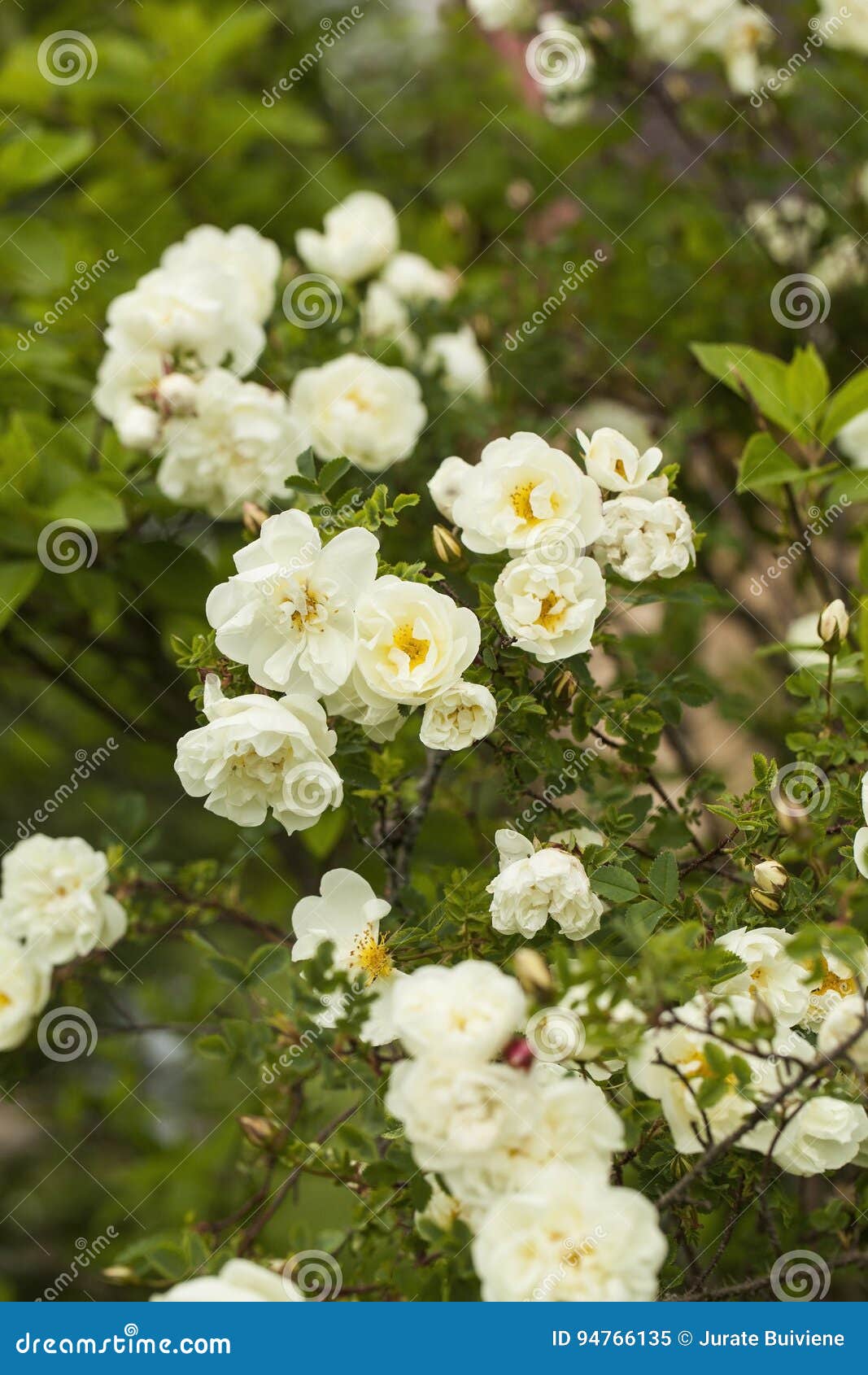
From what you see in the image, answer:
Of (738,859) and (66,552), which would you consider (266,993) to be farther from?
(66,552)

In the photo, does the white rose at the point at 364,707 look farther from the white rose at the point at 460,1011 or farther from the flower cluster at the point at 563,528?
the white rose at the point at 460,1011

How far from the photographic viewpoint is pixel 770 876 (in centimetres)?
103

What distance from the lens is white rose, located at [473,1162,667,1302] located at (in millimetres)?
787

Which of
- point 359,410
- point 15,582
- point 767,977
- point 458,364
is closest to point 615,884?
point 767,977

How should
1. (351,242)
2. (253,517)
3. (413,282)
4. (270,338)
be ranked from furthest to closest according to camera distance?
(413,282) → (351,242) → (270,338) → (253,517)

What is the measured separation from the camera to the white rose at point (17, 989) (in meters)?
1.35

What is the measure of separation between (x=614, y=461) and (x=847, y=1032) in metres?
0.53

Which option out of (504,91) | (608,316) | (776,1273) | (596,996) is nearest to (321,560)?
(596,996)

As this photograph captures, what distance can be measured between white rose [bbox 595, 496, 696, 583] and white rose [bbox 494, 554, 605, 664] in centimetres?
6

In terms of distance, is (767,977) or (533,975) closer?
(533,975)

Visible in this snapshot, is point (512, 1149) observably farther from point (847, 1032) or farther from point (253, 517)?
point (253, 517)

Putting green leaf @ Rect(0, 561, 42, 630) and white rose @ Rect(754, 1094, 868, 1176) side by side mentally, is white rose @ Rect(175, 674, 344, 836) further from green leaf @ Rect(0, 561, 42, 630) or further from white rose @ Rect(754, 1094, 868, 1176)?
green leaf @ Rect(0, 561, 42, 630)

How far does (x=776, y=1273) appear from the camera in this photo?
3.43 ft

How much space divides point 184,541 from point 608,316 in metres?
1.05
